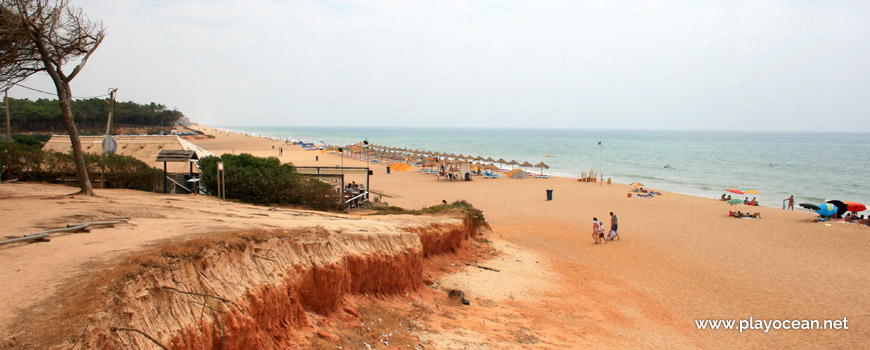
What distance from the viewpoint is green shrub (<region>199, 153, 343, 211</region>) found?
619 inches

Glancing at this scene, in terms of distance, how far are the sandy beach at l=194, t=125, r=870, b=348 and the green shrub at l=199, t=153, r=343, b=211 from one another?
22.2ft

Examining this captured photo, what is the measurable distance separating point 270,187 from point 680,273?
43.1 feet

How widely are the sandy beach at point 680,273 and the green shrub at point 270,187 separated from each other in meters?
6.76

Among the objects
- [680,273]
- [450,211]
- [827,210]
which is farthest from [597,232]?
[827,210]

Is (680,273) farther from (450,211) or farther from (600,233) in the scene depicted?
(450,211)

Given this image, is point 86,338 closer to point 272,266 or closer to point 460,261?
point 272,266

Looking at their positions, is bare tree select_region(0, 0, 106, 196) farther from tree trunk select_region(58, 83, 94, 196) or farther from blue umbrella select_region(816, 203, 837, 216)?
blue umbrella select_region(816, 203, 837, 216)

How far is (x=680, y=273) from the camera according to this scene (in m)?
13.9

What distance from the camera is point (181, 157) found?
50.8 feet

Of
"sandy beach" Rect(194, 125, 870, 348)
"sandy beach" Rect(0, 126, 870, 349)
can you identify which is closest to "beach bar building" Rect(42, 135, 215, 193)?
"sandy beach" Rect(0, 126, 870, 349)

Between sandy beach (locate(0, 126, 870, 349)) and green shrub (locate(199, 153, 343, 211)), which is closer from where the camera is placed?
sandy beach (locate(0, 126, 870, 349))

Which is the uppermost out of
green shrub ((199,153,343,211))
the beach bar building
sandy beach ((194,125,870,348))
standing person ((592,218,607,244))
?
the beach bar building

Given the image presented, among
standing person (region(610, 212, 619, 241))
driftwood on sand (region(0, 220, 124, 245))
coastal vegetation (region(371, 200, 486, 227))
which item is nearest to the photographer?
driftwood on sand (region(0, 220, 124, 245))

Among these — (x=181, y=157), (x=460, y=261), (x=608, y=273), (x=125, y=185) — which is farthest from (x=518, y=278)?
(x=125, y=185)
